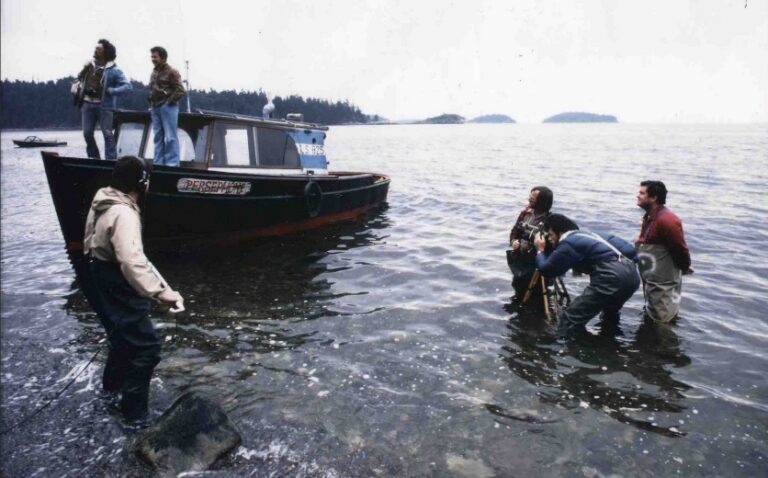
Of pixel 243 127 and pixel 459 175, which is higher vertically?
pixel 243 127

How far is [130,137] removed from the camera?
11031mm

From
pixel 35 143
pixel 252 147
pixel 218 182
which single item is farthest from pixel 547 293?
pixel 35 143

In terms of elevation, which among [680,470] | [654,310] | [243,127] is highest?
[243,127]

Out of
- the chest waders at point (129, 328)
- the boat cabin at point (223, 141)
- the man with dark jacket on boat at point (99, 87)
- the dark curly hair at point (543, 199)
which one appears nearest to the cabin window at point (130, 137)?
the boat cabin at point (223, 141)

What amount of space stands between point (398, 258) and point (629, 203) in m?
12.1

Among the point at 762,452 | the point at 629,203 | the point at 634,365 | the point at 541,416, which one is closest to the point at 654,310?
the point at 634,365

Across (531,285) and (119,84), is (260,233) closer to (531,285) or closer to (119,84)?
(119,84)

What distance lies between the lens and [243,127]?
1147cm

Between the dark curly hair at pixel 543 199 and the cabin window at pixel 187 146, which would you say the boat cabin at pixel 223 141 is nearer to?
the cabin window at pixel 187 146

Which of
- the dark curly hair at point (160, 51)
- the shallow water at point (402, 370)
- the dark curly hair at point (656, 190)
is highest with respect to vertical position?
Result: the dark curly hair at point (160, 51)

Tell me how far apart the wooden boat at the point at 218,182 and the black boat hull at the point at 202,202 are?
0.02 metres

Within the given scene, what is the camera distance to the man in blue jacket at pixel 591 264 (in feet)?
20.1

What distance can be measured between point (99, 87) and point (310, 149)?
5.39 meters

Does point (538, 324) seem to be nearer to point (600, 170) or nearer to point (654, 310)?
point (654, 310)
